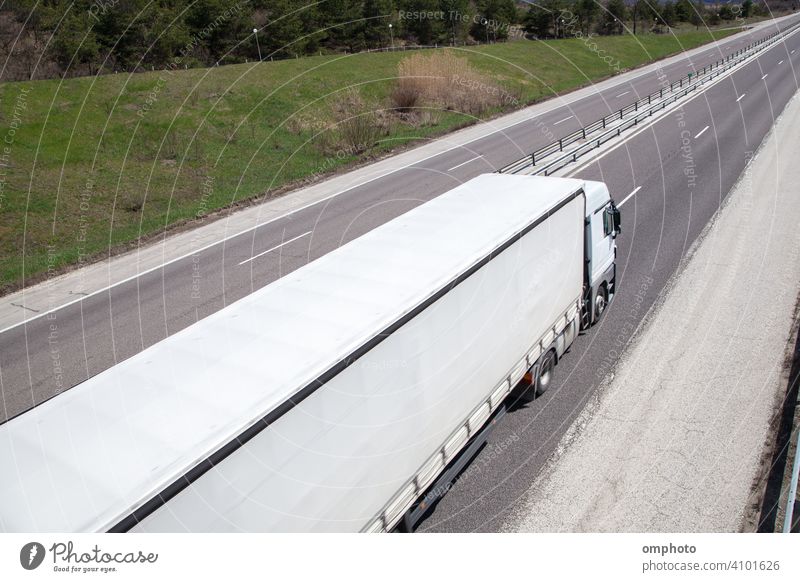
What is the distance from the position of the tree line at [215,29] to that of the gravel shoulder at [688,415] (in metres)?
17.4

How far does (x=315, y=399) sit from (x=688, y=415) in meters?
8.55

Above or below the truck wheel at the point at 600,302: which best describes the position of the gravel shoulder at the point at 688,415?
below

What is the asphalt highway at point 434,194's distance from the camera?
11320 mm

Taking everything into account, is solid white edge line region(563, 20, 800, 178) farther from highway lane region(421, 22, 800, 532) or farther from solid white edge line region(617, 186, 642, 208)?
solid white edge line region(617, 186, 642, 208)

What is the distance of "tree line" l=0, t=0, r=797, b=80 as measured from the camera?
38.6m

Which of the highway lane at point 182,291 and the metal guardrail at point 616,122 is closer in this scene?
the highway lane at point 182,291

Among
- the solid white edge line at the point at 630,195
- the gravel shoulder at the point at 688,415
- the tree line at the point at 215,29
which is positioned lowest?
the gravel shoulder at the point at 688,415

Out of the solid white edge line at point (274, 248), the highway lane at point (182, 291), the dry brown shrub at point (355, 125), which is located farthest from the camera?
the dry brown shrub at point (355, 125)

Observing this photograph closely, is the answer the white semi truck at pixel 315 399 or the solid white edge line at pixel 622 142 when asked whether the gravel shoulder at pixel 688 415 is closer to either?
the white semi truck at pixel 315 399

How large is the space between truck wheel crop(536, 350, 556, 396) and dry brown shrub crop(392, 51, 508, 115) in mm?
37594

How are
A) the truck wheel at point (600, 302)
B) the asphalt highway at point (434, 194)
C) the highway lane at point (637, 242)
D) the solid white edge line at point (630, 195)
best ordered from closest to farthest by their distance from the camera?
the highway lane at point (637, 242) < the asphalt highway at point (434, 194) < the truck wheel at point (600, 302) < the solid white edge line at point (630, 195)

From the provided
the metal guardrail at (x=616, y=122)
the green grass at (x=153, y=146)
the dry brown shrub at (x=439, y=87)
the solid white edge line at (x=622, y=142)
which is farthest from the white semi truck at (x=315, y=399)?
the dry brown shrub at (x=439, y=87)

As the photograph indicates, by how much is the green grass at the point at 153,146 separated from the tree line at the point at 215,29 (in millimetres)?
2223
